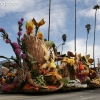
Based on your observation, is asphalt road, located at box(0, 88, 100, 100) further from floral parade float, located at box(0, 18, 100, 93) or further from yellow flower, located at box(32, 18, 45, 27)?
yellow flower, located at box(32, 18, 45, 27)

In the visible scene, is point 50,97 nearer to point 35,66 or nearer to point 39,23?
point 35,66

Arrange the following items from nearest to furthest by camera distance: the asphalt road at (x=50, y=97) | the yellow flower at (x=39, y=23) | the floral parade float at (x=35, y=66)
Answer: the asphalt road at (x=50, y=97)
the floral parade float at (x=35, y=66)
the yellow flower at (x=39, y=23)

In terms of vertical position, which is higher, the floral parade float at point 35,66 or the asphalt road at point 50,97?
the floral parade float at point 35,66

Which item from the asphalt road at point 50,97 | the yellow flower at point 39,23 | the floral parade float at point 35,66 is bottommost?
the asphalt road at point 50,97

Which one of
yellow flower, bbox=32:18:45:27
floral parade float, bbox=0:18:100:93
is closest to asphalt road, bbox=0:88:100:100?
floral parade float, bbox=0:18:100:93

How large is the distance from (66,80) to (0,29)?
262 inches

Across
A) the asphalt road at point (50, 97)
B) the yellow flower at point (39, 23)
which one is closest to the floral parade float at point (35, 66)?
the yellow flower at point (39, 23)

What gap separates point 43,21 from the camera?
61.6 feet

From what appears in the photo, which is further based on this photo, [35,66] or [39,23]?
[39,23]

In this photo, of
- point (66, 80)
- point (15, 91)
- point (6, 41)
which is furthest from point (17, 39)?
point (66, 80)

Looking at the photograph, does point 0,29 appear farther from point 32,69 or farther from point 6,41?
point 32,69

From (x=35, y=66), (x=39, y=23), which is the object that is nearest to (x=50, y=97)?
(x=35, y=66)

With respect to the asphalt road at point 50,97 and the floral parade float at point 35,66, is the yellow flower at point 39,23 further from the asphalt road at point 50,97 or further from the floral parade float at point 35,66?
the asphalt road at point 50,97

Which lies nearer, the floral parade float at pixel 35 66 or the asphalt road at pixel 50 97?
the asphalt road at pixel 50 97
